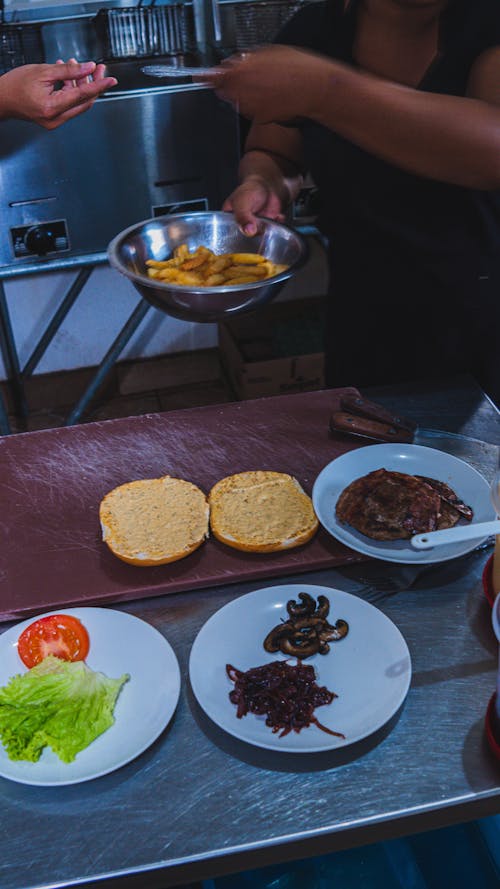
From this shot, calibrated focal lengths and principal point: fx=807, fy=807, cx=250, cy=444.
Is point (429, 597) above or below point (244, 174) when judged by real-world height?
below

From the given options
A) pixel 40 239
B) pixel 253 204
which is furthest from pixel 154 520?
pixel 40 239

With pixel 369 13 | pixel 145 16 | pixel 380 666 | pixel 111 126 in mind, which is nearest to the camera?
pixel 380 666

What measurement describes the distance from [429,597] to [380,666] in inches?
8.2

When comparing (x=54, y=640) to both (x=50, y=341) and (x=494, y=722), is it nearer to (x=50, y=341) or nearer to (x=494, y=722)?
(x=494, y=722)

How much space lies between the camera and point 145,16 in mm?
3297

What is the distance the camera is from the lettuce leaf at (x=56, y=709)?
3.56 ft

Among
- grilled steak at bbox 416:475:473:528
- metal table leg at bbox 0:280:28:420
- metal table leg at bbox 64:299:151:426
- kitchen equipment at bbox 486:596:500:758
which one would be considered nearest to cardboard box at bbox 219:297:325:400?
metal table leg at bbox 64:299:151:426

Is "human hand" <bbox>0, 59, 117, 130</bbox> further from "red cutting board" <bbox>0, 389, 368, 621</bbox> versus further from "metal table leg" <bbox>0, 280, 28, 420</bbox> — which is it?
"metal table leg" <bbox>0, 280, 28, 420</bbox>

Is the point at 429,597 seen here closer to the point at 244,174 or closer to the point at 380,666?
the point at 380,666

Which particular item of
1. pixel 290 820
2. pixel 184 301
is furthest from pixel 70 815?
pixel 184 301

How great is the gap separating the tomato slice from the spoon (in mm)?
541

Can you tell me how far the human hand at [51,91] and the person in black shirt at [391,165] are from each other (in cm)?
38

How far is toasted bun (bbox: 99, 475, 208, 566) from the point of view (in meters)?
1.40

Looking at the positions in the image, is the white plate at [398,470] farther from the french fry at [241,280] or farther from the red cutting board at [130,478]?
the french fry at [241,280]
